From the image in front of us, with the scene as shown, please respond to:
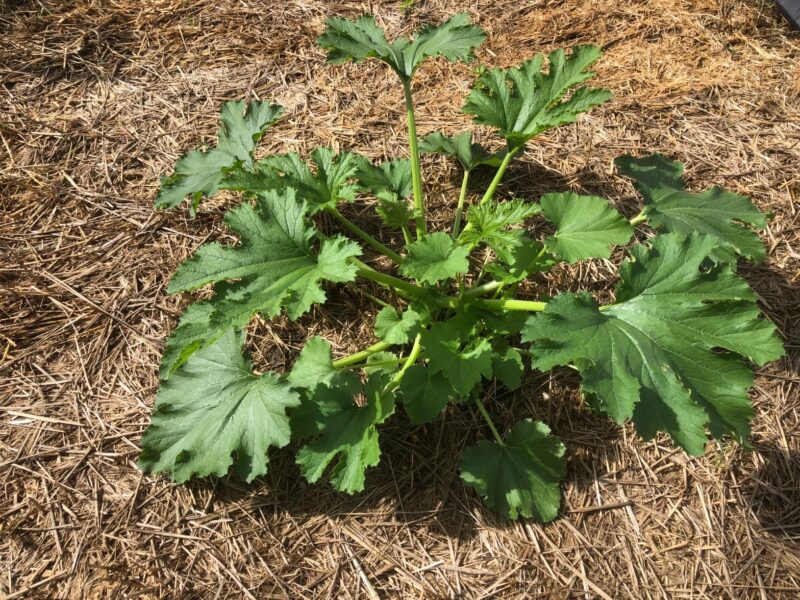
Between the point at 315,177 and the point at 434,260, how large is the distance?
88 cm

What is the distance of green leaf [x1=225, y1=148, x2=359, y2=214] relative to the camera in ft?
9.40

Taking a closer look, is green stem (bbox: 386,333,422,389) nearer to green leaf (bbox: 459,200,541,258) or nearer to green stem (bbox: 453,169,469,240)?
green leaf (bbox: 459,200,541,258)

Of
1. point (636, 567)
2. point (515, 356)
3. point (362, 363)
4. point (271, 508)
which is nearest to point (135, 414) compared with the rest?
point (271, 508)

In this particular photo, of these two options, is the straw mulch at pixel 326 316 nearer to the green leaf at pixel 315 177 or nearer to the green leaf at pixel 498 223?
the green leaf at pixel 315 177

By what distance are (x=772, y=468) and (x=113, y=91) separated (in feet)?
14.1

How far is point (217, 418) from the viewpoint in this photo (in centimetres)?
262

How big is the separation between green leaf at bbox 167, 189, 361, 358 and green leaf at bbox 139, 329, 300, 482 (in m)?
0.38

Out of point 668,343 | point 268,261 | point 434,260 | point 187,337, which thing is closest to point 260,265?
point 268,261

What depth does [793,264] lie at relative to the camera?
325 centimetres

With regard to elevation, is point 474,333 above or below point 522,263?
below

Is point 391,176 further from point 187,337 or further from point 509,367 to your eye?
point 187,337

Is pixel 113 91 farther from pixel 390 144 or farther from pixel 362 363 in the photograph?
pixel 362 363

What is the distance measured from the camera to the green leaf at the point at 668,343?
2.25 m

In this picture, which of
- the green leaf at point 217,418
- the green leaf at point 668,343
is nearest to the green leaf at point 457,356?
the green leaf at point 668,343
